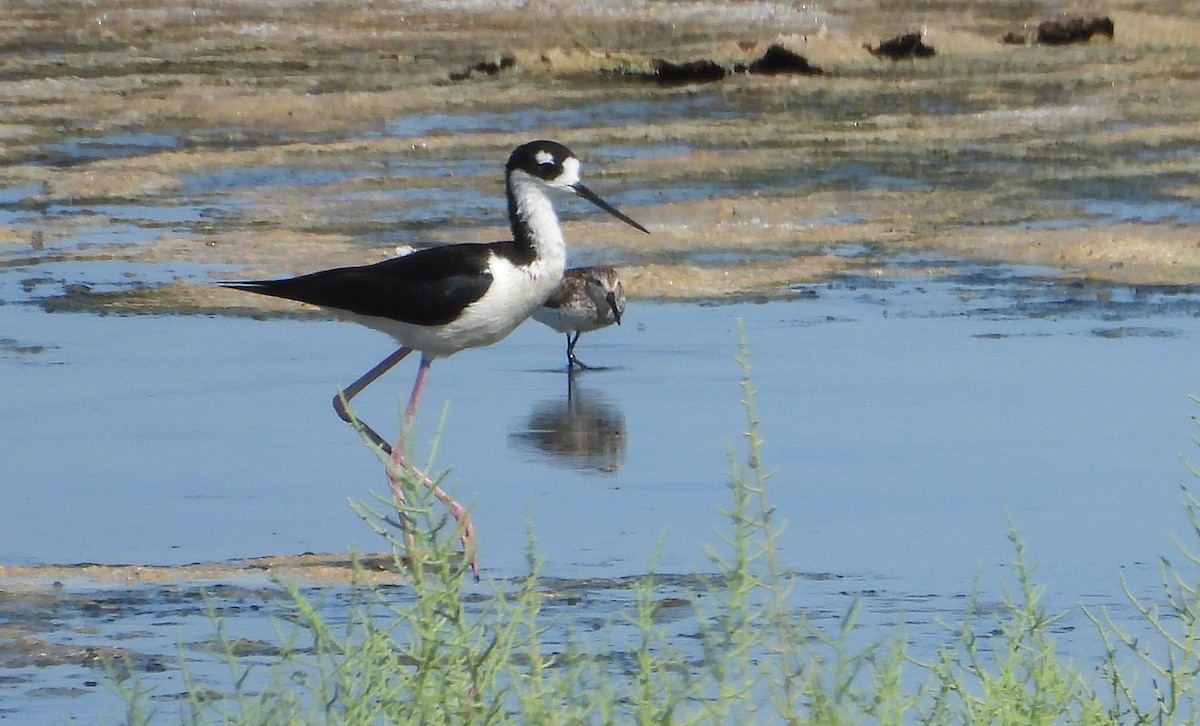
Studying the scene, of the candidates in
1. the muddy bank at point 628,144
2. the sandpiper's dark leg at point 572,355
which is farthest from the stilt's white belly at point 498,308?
the muddy bank at point 628,144

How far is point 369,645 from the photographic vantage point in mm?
4215

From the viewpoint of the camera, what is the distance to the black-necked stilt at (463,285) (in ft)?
29.2

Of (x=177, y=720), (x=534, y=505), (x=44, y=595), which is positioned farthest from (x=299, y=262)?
(x=177, y=720)

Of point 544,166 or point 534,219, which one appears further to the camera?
point 544,166

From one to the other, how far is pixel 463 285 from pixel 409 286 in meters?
0.25

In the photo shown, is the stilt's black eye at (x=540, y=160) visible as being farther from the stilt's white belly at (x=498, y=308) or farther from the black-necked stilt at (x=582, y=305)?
the black-necked stilt at (x=582, y=305)

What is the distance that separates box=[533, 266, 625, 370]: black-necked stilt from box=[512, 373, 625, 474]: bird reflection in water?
934 mm

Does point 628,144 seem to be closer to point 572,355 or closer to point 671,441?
point 572,355

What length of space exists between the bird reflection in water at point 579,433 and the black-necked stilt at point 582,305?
934 mm

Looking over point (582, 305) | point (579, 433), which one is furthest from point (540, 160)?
point (582, 305)

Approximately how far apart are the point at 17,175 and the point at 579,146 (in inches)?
173

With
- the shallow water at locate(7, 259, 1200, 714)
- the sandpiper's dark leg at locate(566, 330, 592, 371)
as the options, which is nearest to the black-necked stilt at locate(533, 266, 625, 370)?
the sandpiper's dark leg at locate(566, 330, 592, 371)

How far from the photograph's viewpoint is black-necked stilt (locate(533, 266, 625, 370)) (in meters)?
11.3

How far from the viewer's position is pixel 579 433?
955 centimetres
